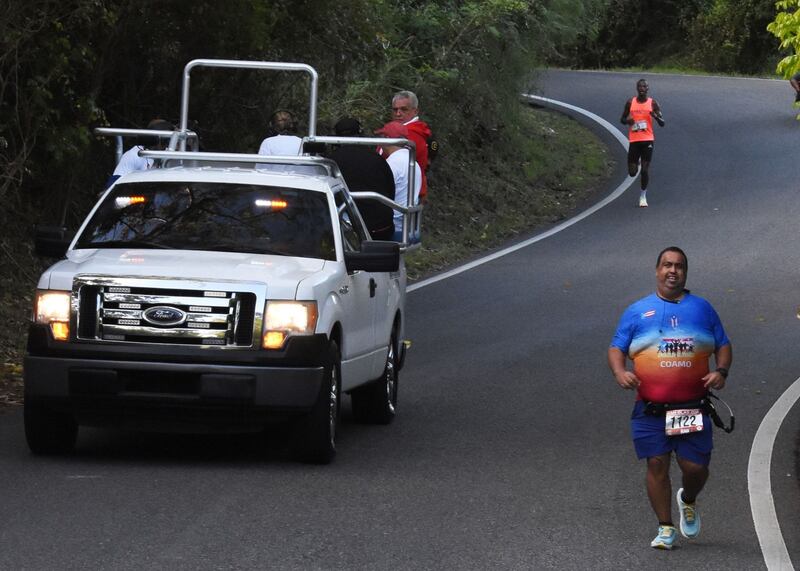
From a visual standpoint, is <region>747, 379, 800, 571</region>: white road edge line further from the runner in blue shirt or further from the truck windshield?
the truck windshield

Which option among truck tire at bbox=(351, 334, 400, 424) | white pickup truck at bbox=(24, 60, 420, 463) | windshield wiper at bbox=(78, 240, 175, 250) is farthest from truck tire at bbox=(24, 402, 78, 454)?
truck tire at bbox=(351, 334, 400, 424)

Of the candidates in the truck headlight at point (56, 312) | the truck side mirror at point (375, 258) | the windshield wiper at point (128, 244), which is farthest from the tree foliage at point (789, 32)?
the truck headlight at point (56, 312)

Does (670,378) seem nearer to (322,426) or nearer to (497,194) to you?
(322,426)

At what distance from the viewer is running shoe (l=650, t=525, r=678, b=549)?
8047 mm

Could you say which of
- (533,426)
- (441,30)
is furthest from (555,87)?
(533,426)

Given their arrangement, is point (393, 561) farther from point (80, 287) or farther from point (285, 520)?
point (80, 287)

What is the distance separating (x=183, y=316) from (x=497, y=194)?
1808 centimetres

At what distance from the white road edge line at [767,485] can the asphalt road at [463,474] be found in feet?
0.22

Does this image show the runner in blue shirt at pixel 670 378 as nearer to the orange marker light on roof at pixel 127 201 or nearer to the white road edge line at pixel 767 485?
the white road edge line at pixel 767 485

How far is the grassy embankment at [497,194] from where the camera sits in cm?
1781

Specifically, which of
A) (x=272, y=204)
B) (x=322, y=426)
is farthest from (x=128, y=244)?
(x=322, y=426)

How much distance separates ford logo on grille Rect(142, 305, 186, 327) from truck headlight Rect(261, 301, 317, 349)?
0.49 meters

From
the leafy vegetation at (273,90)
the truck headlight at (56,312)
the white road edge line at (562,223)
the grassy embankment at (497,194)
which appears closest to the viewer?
the truck headlight at (56,312)

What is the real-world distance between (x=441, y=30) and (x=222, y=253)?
55.0ft
